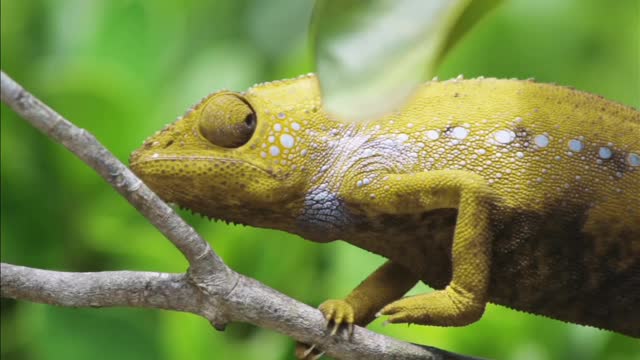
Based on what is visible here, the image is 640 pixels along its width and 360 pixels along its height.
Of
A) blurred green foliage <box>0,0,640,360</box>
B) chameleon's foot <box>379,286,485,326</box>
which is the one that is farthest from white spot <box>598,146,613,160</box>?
blurred green foliage <box>0,0,640,360</box>

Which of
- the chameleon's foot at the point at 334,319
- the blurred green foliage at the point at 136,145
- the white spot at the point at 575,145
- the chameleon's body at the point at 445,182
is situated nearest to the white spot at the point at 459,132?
the chameleon's body at the point at 445,182

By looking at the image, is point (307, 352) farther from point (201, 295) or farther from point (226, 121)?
point (226, 121)

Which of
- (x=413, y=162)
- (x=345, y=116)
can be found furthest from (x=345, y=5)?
(x=413, y=162)

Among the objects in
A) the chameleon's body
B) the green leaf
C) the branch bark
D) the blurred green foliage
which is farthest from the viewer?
the blurred green foliage

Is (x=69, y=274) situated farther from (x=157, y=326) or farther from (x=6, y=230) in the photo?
(x=6, y=230)

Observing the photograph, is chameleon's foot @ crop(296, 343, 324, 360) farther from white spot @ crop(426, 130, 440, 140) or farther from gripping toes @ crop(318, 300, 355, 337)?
white spot @ crop(426, 130, 440, 140)

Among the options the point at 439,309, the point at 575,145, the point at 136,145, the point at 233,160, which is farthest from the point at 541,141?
the point at 136,145
